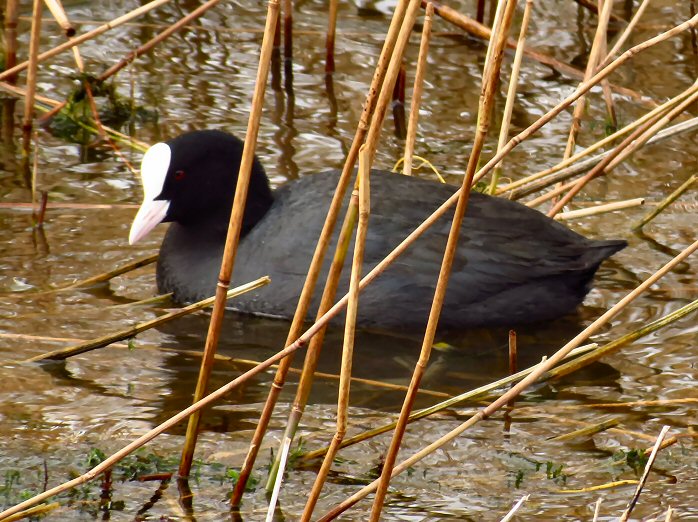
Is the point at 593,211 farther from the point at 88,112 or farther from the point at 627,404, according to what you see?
the point at 88,112

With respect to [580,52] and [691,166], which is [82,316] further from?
[580,52]

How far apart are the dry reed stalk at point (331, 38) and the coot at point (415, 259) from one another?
5.39ft

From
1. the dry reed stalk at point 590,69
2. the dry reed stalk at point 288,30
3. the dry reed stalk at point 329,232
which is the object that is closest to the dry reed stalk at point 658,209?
the dry reed stalk at point 590,69

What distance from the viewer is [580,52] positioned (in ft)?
21.8

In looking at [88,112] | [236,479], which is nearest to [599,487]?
[236,479]

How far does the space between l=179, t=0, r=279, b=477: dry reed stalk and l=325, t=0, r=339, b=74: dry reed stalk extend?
328 centimetres

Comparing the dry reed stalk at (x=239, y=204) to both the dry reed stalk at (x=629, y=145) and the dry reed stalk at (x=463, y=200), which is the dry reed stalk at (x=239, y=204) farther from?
the dry reed stalk at (x=629, y=145)

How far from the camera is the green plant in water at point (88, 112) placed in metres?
5.54

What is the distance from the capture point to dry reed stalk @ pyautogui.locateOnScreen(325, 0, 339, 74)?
5.86 meters

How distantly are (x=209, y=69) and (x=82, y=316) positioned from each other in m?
2.44

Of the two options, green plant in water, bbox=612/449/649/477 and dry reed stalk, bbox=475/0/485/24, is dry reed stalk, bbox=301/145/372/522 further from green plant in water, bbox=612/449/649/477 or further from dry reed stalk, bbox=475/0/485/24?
dry reed stalk, bbox=475/0/485/24

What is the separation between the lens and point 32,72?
503cm

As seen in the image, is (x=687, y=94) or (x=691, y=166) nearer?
(x=687, y=94)

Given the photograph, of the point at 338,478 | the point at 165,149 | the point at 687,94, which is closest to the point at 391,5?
the point at 165,149
